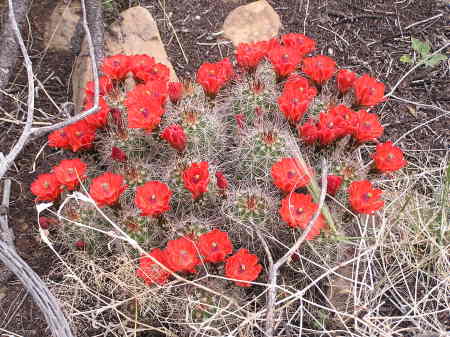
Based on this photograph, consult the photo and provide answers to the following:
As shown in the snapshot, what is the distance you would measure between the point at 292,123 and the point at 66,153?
141cm

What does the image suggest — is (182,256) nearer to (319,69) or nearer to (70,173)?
(70,173)

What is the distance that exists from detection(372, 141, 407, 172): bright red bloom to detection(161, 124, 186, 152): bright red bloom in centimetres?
88

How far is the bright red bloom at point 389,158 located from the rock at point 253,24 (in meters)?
1.55

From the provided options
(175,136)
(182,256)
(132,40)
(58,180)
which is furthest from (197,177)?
(132,40)

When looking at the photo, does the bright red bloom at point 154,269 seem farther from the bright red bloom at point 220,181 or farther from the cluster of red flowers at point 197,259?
the bright red bloom at point 220,181

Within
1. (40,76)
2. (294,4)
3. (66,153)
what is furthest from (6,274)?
(294,4)

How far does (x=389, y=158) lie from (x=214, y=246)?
2.92 feet

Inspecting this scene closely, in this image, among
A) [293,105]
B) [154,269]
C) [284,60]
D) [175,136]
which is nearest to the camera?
[154,269]

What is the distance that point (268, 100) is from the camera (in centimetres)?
254

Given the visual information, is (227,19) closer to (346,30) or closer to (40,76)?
(346,30)

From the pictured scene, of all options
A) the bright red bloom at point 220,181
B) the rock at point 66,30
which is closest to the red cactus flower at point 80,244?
the bright red bloom at point 220,181

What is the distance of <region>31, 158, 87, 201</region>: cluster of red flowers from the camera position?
7.57 ft

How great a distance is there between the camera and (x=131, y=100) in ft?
7.98

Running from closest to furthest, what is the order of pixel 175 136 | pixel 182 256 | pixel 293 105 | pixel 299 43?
pixel 182 256 → pixel 175 136 → pixel 293 105 → pixel 299 43
